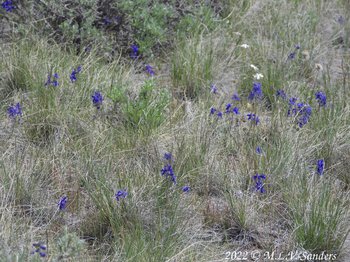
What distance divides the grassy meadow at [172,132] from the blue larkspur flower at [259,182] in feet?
0.03

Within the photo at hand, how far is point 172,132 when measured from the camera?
4.95m

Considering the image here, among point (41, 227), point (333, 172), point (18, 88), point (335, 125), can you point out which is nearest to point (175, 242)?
point (41, 227)

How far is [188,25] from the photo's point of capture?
6.49 meters

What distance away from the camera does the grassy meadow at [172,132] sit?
3.89 meters

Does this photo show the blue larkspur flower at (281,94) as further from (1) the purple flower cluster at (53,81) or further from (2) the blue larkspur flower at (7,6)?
(2) the blue larkspur flower at (7,6)

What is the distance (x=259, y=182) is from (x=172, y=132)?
910mm

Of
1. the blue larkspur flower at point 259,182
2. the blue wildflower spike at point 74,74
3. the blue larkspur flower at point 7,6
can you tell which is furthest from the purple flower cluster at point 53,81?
the blue larkspur flower at point 259,182

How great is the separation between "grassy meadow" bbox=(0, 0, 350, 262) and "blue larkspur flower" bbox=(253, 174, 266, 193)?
1 centimetres

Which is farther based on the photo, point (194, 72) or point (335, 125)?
point (194, 72)

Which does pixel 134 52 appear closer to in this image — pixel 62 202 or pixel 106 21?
pixel 106 21

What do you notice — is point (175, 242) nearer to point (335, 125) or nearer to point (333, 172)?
point (333, 172)

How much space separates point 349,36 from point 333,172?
2.65 metres

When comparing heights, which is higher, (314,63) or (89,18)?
(89,18)

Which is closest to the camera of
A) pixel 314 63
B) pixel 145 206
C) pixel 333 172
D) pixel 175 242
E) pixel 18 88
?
pixel 175 242
